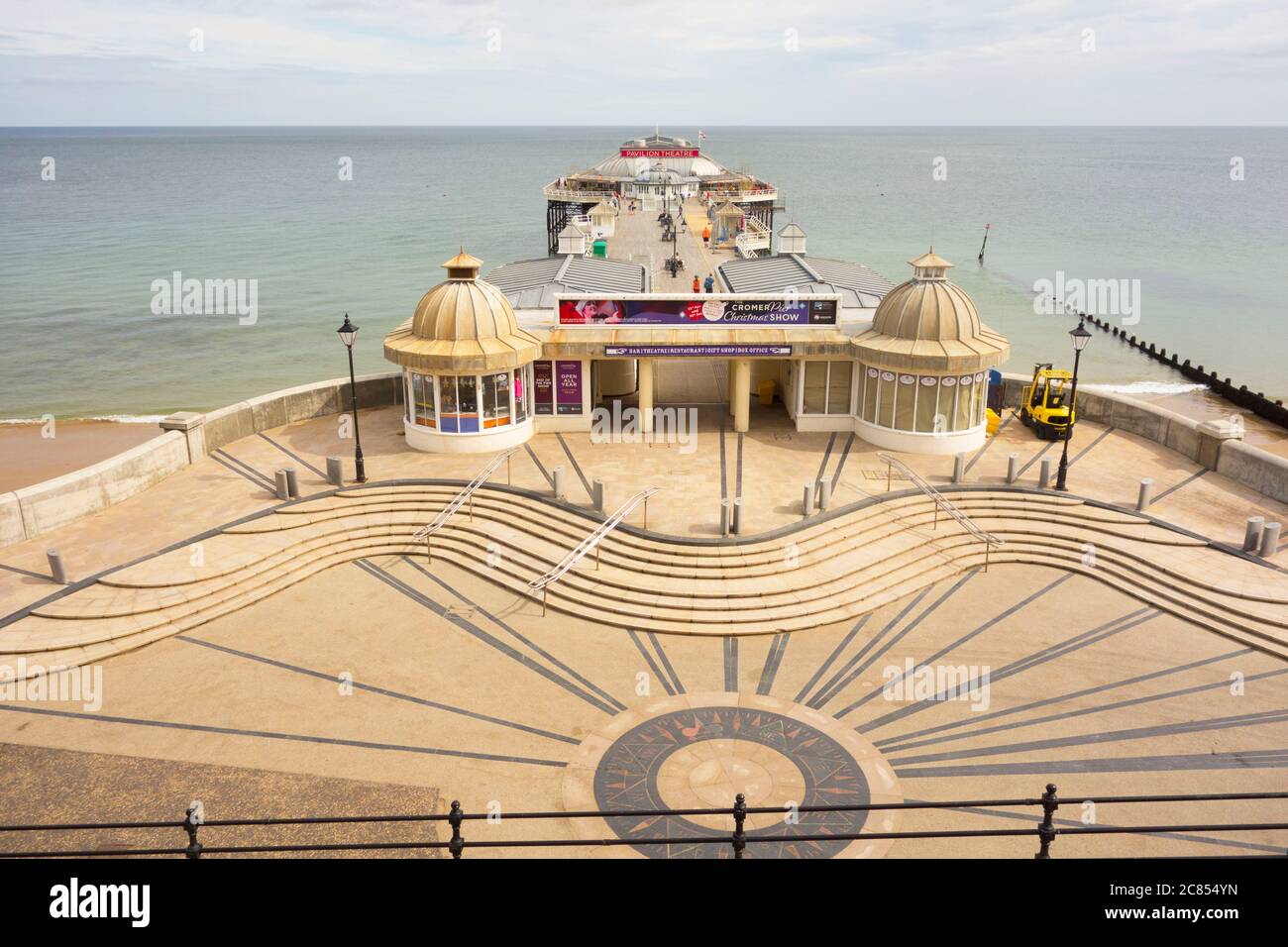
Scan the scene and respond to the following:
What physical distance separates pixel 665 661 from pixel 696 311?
12.8 metres

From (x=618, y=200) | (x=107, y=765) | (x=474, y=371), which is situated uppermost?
(x=618, y=200)

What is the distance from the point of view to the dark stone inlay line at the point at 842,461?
83.6ft

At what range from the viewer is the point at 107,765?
615 inches

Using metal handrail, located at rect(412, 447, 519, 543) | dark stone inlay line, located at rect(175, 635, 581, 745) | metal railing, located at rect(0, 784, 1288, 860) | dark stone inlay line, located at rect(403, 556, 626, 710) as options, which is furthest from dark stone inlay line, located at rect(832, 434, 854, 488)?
metal railing, located at rect(0, 784, 1288, 860)

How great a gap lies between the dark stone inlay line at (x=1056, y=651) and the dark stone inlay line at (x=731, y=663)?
284 centimetres

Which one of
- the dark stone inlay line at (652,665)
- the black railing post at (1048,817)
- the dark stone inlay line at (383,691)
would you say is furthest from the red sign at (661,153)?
the black railing post at (1048,817)

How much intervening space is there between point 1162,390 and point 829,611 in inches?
1540

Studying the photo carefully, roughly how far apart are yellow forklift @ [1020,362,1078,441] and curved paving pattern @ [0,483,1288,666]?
17.1 ft

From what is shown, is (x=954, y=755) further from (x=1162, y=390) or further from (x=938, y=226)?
(x=938, y=226)

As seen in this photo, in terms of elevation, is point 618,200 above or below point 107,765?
above

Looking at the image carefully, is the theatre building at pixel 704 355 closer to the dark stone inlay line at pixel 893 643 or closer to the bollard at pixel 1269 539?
the dark stone inlay line at pixel 893 643

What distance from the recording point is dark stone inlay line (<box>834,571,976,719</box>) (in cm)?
1756

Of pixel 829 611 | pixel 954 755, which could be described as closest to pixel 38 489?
pixel 829 611
